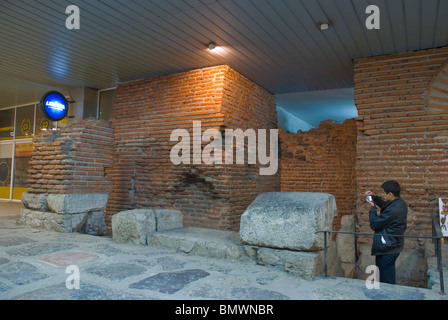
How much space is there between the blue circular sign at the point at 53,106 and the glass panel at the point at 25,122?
419 cm

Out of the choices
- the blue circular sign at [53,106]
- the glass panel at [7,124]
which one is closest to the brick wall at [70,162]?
the blue circular sign at [53,106]

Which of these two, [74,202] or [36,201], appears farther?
[36,201]

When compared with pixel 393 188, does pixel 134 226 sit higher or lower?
lower

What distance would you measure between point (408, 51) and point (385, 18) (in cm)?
147

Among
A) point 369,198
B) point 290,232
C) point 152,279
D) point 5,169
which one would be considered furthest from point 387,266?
point 5,169

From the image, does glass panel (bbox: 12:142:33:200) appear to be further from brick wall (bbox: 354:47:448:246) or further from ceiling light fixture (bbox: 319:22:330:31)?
brick wall (bbox: 354:47:448:246)

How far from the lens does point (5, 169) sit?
1211 centimetres

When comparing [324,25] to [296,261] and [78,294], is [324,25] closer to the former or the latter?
[296,261]

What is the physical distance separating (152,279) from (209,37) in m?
3.96

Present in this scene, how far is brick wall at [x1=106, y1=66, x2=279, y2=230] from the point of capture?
270 inches

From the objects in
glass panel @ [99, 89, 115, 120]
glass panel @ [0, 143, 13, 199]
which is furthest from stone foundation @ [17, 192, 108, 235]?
glass panel @ [0, 143, 13, 199]

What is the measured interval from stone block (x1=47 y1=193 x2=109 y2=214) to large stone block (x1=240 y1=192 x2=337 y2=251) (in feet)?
12.0

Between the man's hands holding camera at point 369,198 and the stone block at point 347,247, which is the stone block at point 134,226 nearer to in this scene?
the man's hands holding camera at point 369,198

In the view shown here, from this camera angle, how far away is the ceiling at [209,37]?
4559 mm
